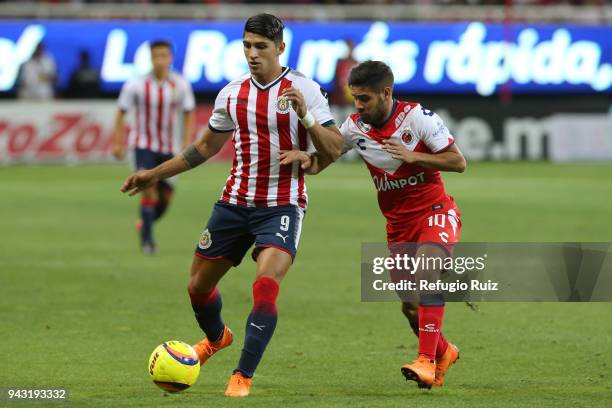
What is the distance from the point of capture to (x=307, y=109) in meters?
7.47

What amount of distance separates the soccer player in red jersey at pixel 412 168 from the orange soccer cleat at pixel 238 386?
93 cm

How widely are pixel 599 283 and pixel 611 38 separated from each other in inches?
885

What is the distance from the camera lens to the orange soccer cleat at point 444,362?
7.67m

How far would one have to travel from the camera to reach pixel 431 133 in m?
7.73

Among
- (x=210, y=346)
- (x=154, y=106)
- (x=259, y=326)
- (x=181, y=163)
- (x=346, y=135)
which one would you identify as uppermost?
(x=346, y=135)

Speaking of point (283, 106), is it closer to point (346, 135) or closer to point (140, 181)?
point (346, 135)

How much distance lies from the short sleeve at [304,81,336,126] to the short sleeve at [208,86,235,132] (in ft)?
1.68

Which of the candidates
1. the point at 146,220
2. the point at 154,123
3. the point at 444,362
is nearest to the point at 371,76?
the point at 444,362

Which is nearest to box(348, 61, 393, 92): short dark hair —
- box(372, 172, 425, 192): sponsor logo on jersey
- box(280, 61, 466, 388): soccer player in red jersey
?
box(280, 61, 466, 388): soccer player in red jersey

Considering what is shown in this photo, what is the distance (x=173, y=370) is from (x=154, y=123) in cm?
807

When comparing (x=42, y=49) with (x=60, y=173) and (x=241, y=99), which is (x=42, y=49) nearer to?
(x=60, y=173)

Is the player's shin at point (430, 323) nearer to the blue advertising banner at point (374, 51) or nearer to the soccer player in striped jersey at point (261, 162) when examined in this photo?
the soccer player in striped jersey at point (261, 162)

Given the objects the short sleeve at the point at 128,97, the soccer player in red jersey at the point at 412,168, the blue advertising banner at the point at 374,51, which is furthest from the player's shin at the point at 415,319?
the blue advertising banner at the point at 374,51

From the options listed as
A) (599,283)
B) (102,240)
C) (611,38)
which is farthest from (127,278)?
(611,38)
